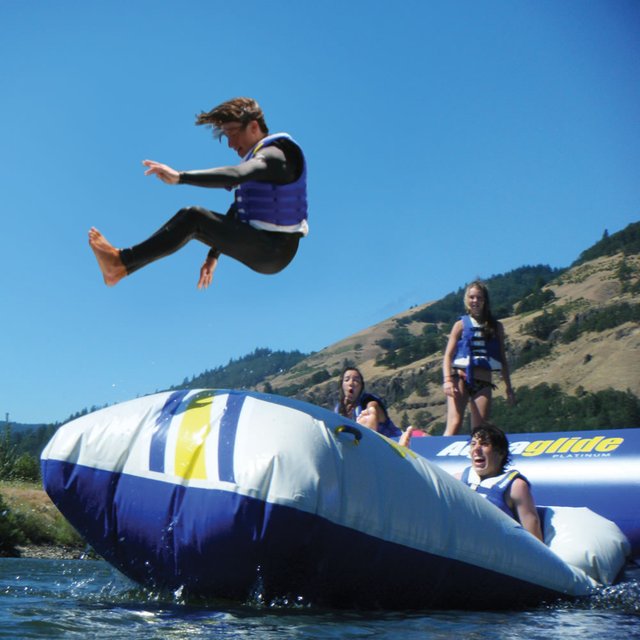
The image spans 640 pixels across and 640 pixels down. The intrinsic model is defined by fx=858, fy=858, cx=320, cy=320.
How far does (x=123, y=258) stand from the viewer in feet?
11.7

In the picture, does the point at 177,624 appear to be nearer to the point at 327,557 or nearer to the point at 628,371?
the point at 327,557

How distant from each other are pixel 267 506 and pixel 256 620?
44cm

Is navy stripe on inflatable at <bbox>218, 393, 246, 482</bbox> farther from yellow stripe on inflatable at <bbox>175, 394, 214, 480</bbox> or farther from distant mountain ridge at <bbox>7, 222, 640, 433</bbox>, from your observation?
distant mountain ridge at <bbox>7, 222, 640, 433</bbox>

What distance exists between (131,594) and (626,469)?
363 cm

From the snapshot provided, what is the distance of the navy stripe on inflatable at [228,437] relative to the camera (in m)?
3.56

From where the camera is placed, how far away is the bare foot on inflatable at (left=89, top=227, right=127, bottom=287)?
Result: 3551 millimetres

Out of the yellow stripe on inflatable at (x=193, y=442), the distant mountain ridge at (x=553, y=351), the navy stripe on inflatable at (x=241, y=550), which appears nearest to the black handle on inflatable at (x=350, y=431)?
the navy stripe on inflatable at (x=241, y=550)

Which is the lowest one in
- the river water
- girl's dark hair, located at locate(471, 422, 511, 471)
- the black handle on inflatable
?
the river water

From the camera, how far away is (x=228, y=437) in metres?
3.66

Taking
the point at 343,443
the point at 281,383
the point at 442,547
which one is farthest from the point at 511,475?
the point at 281,383

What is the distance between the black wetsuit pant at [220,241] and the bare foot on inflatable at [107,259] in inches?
1.1

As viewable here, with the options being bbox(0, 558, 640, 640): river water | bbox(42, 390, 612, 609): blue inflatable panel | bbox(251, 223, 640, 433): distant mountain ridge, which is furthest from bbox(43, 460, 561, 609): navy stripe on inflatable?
bbox(251, 223, 640, 433): distant mountain ridge

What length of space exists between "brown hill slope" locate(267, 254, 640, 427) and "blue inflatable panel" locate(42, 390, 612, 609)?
49373mm

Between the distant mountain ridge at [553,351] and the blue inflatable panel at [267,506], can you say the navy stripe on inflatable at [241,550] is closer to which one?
the blue inflatable panel at [267,506]
